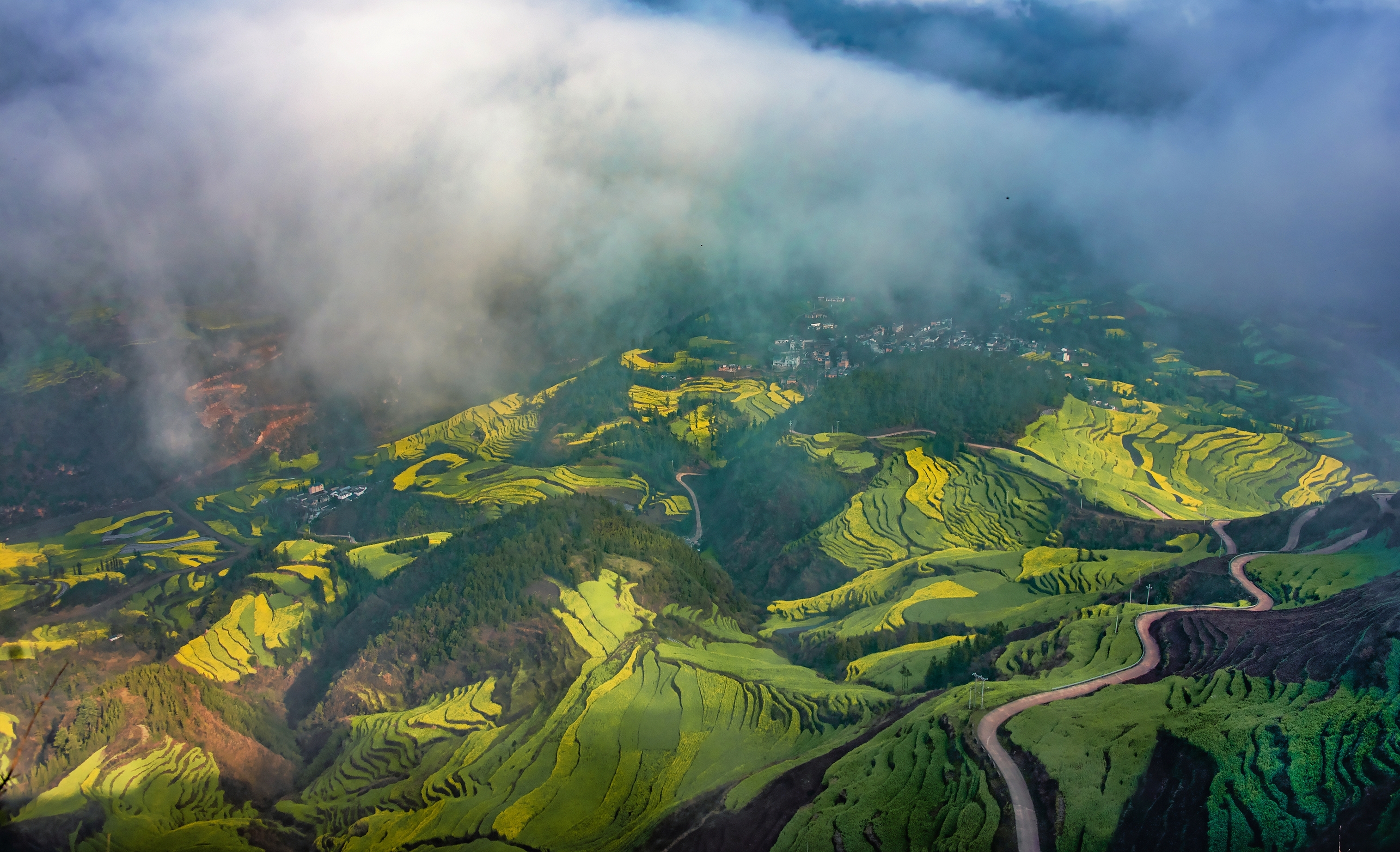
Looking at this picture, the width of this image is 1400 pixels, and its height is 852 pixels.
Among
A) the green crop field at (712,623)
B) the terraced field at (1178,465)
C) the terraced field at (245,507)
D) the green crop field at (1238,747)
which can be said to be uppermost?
the green crop field at (1238,747)

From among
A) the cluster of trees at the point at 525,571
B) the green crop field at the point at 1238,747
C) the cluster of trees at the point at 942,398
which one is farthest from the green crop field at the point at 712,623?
the cluster of trees at the point at 942,398

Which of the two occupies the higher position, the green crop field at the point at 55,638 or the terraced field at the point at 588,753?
the terraced field at the point at 588,753

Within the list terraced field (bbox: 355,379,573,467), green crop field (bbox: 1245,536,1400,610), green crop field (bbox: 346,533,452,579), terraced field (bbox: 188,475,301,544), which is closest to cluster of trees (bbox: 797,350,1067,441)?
terraced field (bbox: 355,379,573,467)

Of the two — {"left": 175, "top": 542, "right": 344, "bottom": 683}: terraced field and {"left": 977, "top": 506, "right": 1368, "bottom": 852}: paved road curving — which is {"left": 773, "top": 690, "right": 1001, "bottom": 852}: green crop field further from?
{"left": 175, "top": 542, "right": 344, "bottom": 683}: terraced field

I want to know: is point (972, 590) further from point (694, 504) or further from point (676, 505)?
point (694, 504)

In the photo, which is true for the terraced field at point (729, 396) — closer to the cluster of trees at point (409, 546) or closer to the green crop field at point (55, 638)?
the cluster of trees at point (409, 546)

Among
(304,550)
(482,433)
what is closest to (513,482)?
(482,433)
